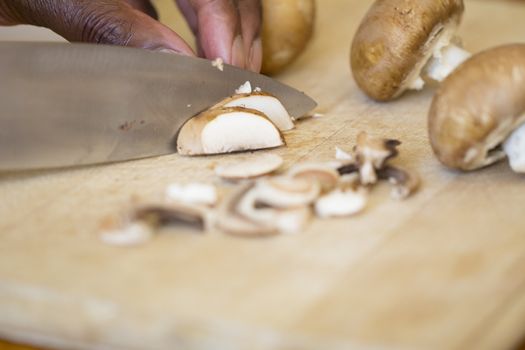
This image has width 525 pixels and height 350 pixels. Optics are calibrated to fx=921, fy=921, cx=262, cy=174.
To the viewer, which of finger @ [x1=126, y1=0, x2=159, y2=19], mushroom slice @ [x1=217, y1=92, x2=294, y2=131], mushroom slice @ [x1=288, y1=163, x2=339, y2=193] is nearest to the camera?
mushroom slice @ [x1=288, y1=163, x2=339, y2=193]

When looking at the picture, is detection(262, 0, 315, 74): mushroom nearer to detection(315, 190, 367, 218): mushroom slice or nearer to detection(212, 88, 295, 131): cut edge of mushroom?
detection(212, 88, 295, 131): cut edge of mushroom

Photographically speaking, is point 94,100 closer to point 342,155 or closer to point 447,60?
point 342,155

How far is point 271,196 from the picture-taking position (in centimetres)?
138

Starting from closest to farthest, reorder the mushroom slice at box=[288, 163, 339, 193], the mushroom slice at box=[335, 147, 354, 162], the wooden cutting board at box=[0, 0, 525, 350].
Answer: the wooden cutting board at box=[0, 0, 525, 350] < the mushroom slice at box=[288, 163, 339, 193] < the mushroom slice at box=[335, 147, 354, 162]

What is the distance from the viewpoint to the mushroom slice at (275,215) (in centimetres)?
135

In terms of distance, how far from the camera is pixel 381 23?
1.73 meters

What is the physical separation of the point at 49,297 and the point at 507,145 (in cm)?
77

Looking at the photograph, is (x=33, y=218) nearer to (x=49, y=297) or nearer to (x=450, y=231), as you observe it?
(x=49, y=297)

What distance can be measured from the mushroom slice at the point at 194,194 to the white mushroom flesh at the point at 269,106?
26 centimetres

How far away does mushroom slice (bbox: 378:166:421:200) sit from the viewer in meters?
1.45

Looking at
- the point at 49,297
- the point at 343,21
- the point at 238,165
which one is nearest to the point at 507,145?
the point at 238,165

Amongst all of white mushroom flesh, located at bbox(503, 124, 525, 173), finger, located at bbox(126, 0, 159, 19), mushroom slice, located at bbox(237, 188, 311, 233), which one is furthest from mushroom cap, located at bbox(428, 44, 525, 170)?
finger, located at bbox(126, 0, 159, 19)

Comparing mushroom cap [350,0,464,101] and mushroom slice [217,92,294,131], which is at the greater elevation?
mushroom cap [350,0,464,101]

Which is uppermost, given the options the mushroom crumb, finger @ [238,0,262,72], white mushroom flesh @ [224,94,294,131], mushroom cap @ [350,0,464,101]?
finger @ [238,0,262,72]
